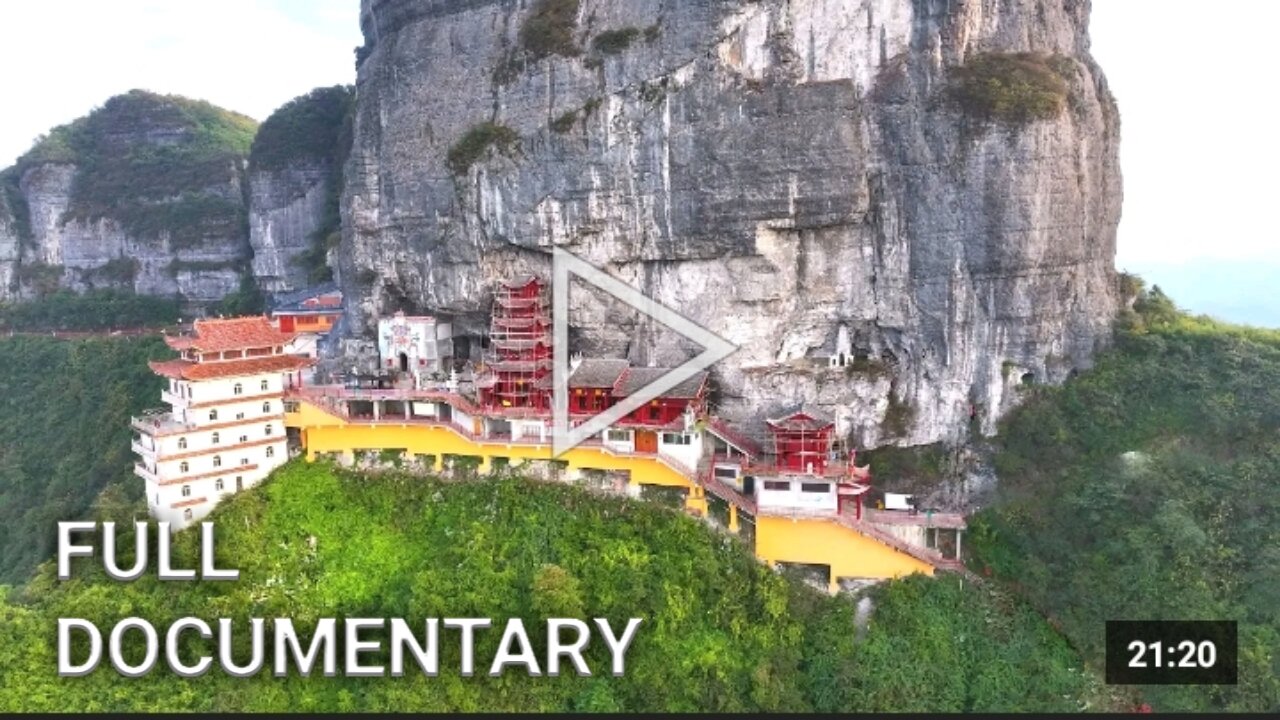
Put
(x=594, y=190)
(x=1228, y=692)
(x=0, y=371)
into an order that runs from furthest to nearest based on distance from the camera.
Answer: (x=0, y=371), (x=594, y=190), (x=1228, y=692)

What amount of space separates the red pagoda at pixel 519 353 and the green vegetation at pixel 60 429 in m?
10.9

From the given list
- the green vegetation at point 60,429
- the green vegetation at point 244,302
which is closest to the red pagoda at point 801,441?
the green vegetation at point 60,429

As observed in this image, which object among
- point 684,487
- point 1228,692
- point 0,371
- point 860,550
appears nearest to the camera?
point 1228,692

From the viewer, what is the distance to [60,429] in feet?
129

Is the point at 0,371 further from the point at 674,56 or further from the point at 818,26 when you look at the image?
the point at 818,26

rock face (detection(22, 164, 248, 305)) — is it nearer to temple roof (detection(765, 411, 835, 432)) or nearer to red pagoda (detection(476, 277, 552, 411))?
red pagoda (detection(476, 277, 552, 411))

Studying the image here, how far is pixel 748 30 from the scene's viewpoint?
81.4 feet

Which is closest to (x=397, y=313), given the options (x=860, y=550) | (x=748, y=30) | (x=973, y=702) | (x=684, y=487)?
(x=684, y=487)

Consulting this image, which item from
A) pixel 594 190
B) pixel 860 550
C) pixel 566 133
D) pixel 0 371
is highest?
pixel 566 133

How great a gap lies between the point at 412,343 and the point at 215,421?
7.10 meters

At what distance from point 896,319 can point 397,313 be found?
16.3 meters
